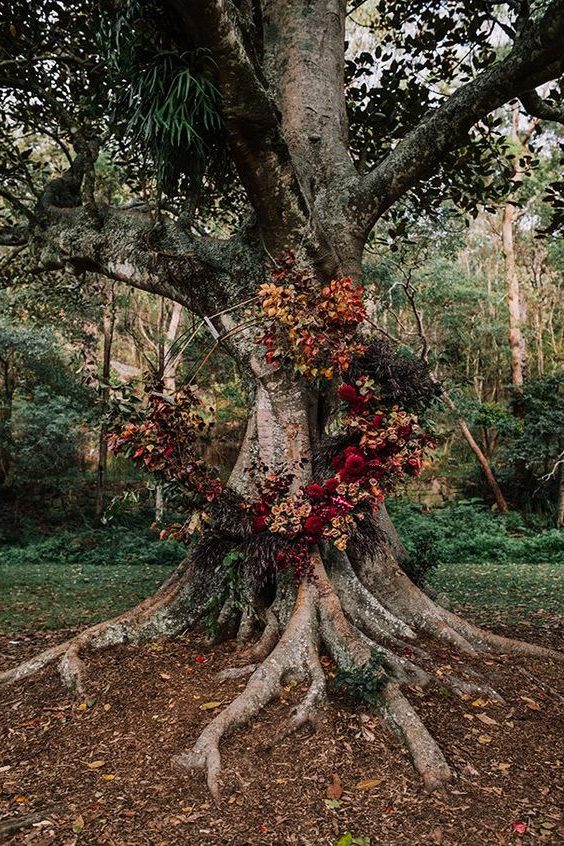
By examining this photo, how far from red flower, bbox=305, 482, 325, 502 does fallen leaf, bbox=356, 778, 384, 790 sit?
1669 mm

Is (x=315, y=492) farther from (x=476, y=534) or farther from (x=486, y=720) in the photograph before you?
(x=476, y=534)

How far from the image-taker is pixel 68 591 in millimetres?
9336

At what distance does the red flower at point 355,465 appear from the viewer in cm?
424

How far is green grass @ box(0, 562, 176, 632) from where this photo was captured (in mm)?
7293

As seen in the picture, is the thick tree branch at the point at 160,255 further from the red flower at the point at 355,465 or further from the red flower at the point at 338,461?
the red flower at the point at 355,465

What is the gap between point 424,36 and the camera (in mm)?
6824

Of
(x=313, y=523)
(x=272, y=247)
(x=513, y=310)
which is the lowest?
(x=313, y=523)

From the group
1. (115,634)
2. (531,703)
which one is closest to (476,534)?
(531,703)

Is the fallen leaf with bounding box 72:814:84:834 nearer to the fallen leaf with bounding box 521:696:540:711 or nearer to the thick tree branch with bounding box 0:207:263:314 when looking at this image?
the fallen leaf with bounding box 521:696:540:711

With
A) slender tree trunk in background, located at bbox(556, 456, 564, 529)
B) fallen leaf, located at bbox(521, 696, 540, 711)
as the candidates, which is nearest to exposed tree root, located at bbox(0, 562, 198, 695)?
fallen leaf, located at bbox(521, 696, 540, 711)

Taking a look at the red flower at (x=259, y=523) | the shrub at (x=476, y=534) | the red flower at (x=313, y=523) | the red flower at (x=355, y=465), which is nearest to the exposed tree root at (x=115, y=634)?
the red flower at (x=259, y=523)

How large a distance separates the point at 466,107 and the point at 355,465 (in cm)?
265

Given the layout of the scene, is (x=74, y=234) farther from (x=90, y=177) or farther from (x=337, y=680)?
(x=337, y=680)

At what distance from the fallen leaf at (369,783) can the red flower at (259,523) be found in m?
1.66
